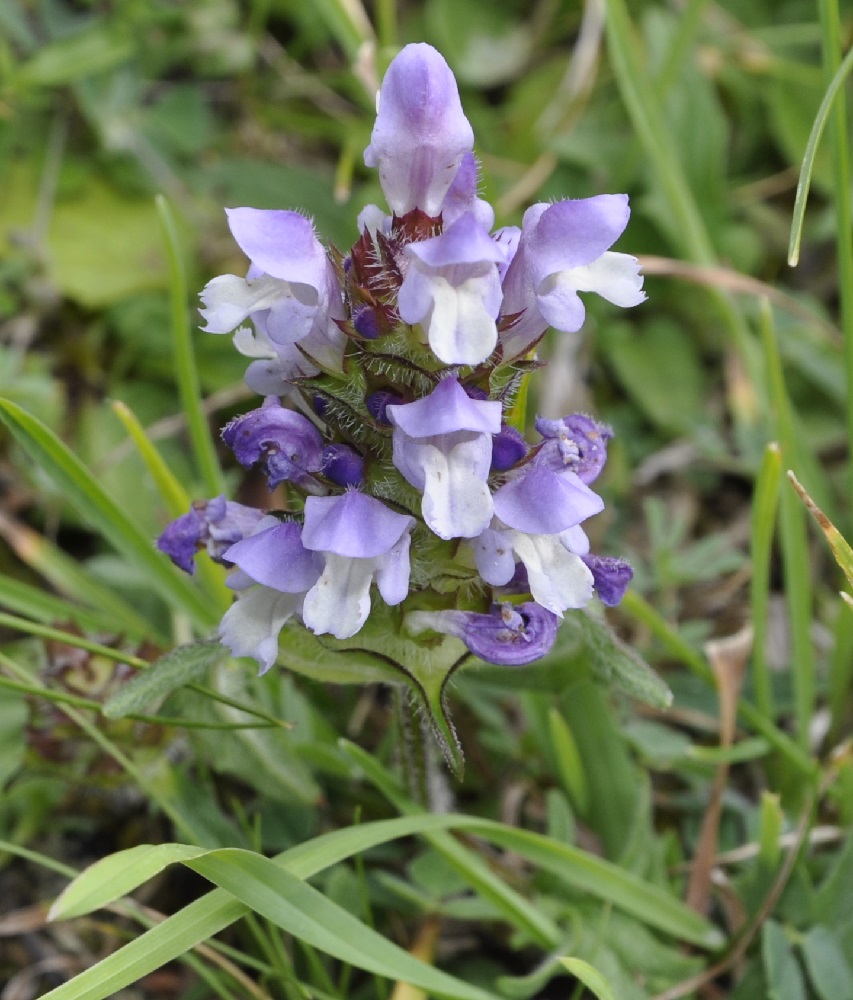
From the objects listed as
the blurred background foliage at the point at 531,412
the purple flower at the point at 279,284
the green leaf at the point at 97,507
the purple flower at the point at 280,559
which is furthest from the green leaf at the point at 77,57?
the purple flower at the point at 280,559

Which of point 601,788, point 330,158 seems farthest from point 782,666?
point 330,158

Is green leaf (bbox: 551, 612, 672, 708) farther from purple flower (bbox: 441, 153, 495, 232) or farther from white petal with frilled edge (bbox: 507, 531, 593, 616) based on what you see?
purple flower (bbox: 441, 153, 495, 232)

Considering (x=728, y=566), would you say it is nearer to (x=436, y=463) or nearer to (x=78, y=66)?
(x=436, y=463)

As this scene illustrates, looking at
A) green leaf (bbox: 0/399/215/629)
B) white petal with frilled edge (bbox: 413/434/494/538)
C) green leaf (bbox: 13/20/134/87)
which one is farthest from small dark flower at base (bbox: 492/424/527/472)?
green leaf (bbox: 13/20/134/87)

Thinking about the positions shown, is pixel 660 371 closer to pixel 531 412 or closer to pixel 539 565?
pixel 531 412

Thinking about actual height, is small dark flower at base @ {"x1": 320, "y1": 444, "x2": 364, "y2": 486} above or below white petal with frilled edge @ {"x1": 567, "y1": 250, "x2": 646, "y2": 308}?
below

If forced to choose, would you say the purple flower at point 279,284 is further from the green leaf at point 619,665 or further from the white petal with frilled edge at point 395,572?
the green leaf at point 619,665
